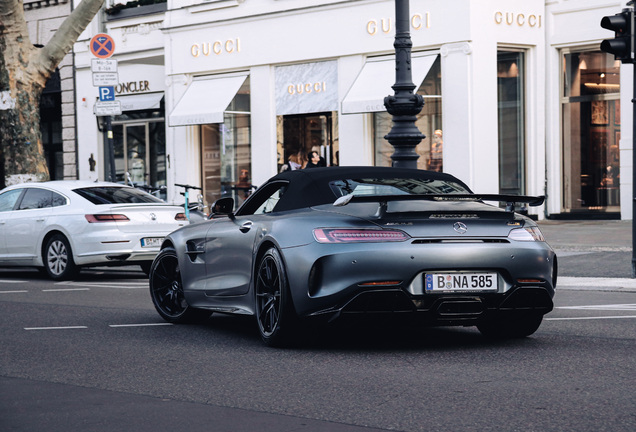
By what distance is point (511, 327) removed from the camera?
8102mm

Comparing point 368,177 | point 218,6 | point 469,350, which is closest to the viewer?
point 469,350

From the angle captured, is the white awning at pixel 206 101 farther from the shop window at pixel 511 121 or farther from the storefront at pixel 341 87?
the shop window at pixel 511 121

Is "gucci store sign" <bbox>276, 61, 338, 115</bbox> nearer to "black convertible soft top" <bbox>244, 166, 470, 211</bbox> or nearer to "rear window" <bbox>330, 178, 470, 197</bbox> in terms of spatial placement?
"black convertible soft top" <bbox>244, 166, 470, 211</bbox>

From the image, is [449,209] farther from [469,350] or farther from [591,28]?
[591,28]

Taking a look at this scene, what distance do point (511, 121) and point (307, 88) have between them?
4624 millimetres

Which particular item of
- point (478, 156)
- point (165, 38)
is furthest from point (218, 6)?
point (478, 156)

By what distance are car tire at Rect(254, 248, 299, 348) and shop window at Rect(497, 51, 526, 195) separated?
50.8 ft

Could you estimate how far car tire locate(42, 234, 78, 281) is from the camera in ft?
48.6

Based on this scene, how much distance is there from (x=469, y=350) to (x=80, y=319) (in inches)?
153

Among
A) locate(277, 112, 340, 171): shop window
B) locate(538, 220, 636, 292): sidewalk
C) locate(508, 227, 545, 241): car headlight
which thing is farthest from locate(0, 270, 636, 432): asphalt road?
locate(277, 112, 340, 171): shop window

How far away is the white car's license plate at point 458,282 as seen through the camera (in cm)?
718

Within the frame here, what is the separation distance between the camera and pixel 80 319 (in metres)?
9.88

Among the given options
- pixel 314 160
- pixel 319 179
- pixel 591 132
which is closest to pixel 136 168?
pixel 314 160

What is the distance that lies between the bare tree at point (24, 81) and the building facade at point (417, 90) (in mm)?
2737
